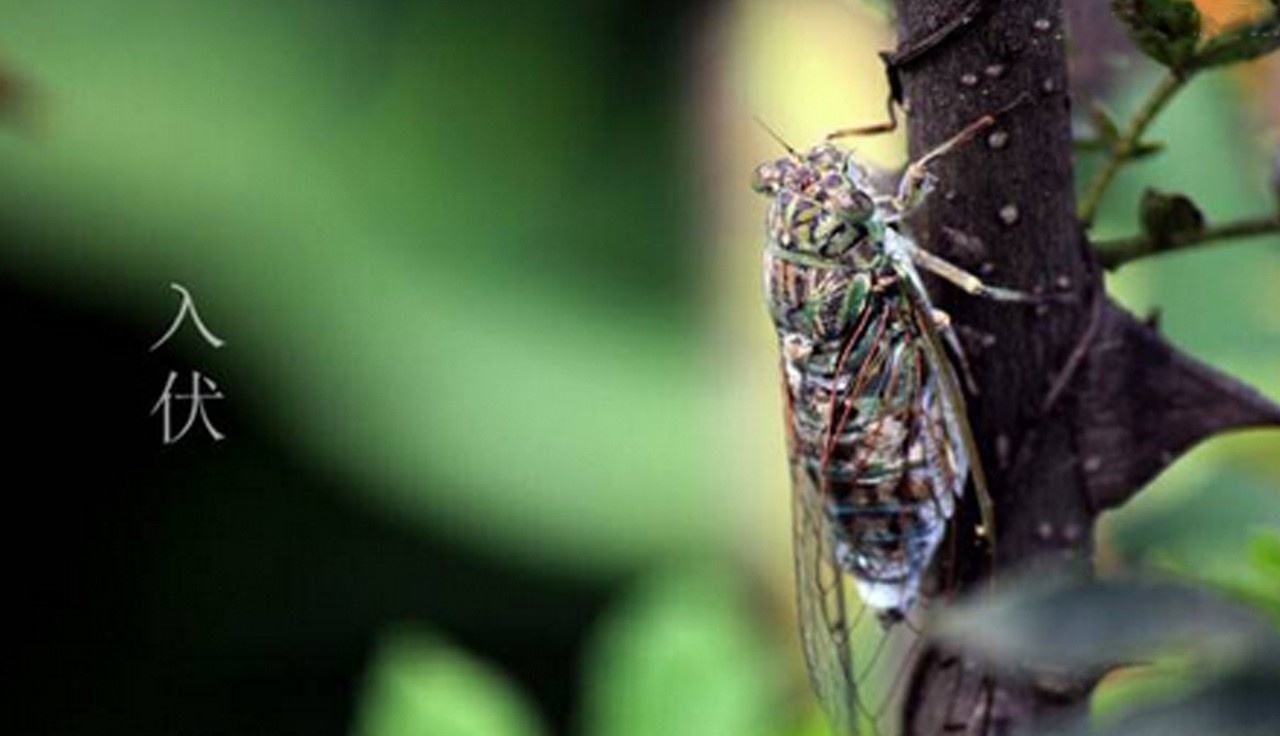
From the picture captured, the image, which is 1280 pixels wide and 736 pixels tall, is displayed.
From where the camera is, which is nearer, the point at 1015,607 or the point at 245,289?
the point at 1015,607

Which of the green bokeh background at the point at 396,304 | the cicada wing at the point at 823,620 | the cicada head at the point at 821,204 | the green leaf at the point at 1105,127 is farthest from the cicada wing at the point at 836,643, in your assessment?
the green bokeh background at the point at 396,304

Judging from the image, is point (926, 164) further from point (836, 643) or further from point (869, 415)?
point (836, 643)

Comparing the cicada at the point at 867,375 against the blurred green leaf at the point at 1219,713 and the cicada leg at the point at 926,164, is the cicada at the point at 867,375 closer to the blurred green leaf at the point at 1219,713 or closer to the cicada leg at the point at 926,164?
the cicada leg at the point at 926,164

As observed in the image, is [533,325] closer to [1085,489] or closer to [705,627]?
[705,627]

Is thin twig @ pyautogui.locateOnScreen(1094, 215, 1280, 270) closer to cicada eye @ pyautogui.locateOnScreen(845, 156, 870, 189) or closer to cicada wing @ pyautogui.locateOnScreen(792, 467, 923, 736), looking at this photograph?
cicada eye @ pyautogui.locateOnScreen(845, 156, 870, 189)

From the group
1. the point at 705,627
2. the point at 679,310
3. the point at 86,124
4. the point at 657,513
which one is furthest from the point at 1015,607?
the point at 86,124

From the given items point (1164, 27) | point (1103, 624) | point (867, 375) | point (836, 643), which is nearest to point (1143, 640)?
point (1103, 624)

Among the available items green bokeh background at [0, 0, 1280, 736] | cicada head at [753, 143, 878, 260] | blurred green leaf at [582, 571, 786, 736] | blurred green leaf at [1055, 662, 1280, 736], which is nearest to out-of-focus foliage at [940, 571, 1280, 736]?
blurred green leaf at [1055, 662, 1280, 736]
